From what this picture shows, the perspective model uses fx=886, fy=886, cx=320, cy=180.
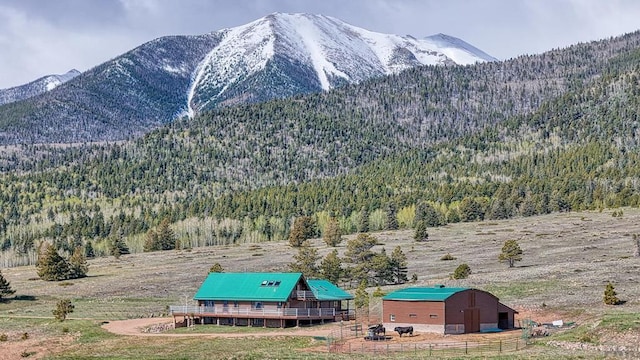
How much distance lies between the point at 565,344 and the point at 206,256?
123 meters

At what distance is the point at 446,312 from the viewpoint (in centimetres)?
7869

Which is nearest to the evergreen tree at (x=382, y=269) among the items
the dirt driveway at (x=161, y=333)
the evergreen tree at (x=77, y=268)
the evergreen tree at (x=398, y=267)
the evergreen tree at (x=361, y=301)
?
the evergreen tree at (x=398, y=267)

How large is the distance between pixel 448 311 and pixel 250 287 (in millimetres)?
23584

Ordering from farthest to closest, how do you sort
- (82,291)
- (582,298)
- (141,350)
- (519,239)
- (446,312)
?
1. (519,239)
2. (82,291)
3. (582,298)
4. (446,312)
5. (141,350)

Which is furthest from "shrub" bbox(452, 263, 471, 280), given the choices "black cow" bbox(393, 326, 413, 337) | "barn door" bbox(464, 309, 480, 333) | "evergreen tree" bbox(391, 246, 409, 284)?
"black cow" bbox(393, 326, 413, 337)

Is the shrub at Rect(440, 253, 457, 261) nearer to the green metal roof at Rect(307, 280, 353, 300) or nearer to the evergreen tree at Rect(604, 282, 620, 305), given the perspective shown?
the green metal roof at Rect(307, 280, 353, 300)

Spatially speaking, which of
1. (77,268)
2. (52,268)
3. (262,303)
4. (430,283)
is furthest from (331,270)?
(77,268)

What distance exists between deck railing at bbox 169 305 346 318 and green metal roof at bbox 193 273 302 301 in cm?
115

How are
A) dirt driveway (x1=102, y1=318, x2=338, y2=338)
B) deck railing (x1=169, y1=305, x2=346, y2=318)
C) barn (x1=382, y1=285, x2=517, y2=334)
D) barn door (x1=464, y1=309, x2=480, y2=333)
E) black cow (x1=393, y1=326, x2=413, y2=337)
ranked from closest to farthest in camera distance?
1. black cow (x1=393, y1=326, x2=413, y2=337)
2. barn (x1=382, y1=285, x2=517, y2=334)
3. barn door (x1=464, y1=309, x2=480, y2=333)
4. dirt driveway (x1=102, y1=318, x2=338, y2=338)
5. deck railing (x1=169, y1=305, x2=346, y2=318)

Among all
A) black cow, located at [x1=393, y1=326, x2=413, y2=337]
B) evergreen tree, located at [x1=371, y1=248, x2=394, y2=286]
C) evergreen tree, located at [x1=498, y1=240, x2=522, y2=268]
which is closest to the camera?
black cow, located at [x1=393, y1=326, x2=413, y2=337]

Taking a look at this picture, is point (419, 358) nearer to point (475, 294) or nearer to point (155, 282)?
point (475, 294)

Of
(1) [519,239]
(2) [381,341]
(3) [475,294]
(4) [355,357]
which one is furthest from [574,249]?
Answer: (4) [355,357]

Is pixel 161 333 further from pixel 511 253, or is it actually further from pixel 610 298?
pixel 511 253

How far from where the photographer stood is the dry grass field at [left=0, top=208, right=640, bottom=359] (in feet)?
241
